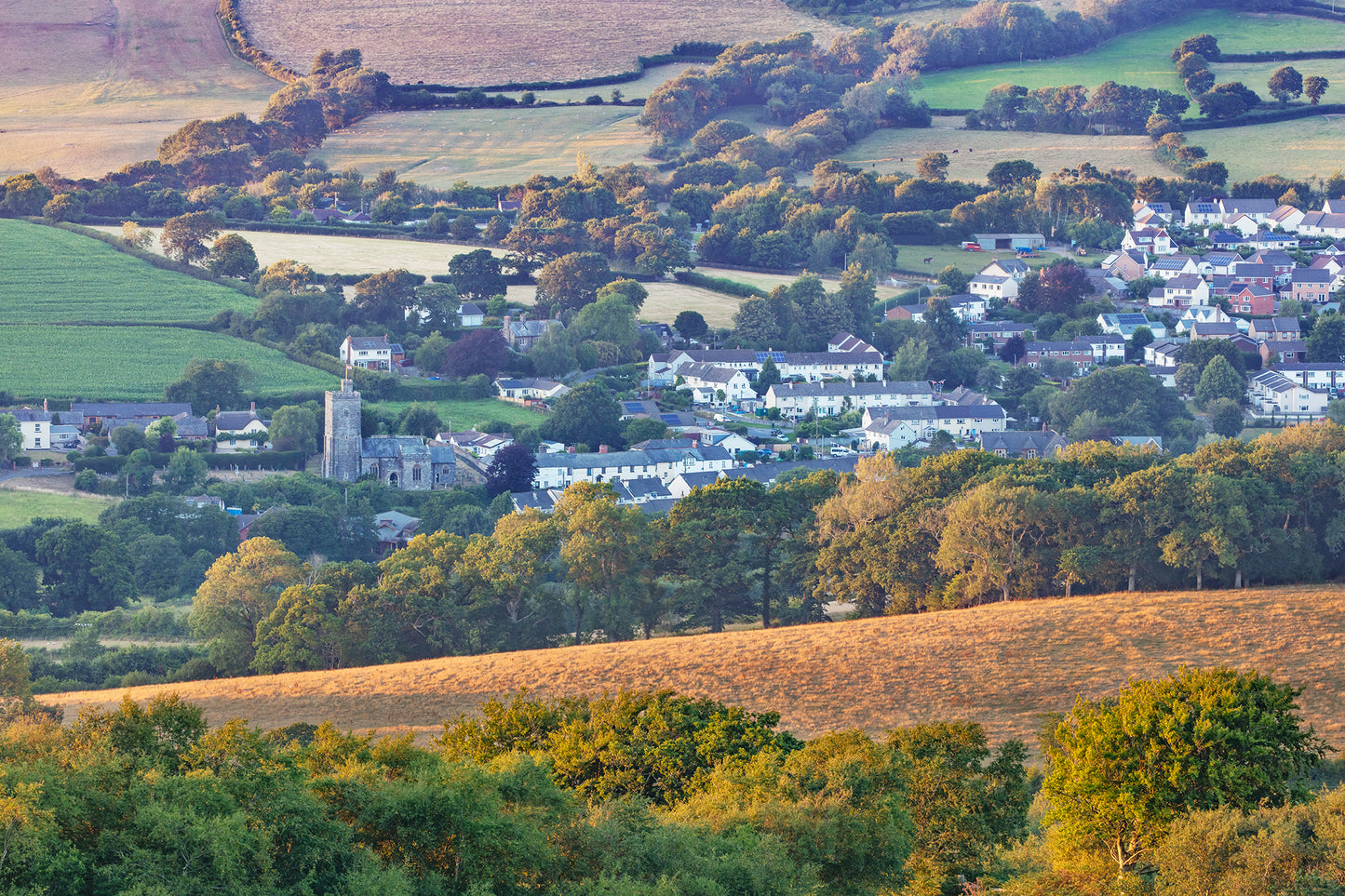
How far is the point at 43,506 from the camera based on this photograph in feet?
192

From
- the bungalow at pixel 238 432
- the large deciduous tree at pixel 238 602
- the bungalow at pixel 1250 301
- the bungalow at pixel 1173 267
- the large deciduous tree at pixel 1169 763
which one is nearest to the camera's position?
the large deciduous tree at pixel 1169 763

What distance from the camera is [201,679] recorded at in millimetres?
41875

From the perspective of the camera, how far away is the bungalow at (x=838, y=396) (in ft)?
260

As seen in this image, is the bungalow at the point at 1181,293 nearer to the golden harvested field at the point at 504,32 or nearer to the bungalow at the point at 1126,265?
the bungalow at the point at 1126,265

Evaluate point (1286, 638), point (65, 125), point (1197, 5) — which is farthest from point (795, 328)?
point (1197, 5)

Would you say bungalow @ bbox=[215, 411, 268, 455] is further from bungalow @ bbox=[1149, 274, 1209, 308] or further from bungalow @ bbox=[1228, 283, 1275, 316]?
bungalow @ bbox=[1228, 283, 1275, 316]

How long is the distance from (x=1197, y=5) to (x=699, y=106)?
52.6 metres

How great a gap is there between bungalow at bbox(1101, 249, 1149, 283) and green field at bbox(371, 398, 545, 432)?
4338 cm

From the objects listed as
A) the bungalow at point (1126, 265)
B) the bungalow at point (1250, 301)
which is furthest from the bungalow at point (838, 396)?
the bungalow at point (1126, 265)

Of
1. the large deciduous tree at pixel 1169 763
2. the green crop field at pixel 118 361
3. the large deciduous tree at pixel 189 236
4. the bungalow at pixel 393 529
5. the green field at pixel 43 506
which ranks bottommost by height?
the bungalow at pixel 393 529

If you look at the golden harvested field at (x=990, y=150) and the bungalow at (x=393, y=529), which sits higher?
the golden harvested field at (x=990, y=150)

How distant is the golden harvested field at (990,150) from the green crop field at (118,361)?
58.1 meters

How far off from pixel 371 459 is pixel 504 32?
9925cm

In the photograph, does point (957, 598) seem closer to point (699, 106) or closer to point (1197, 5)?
point (699, 106)
